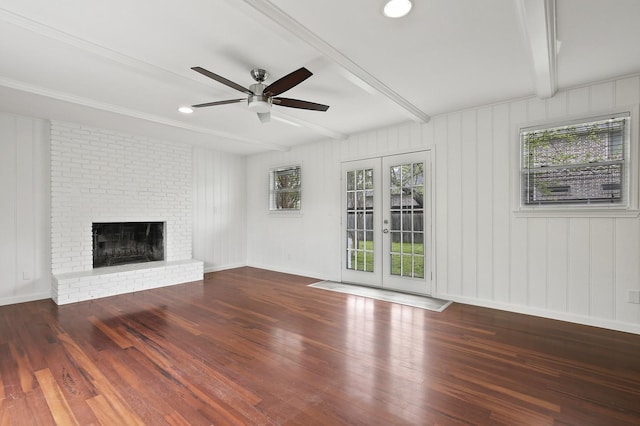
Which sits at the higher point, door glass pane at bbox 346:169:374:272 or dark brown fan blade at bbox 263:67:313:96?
dark brown fan blade at bbox 263:67:313:96

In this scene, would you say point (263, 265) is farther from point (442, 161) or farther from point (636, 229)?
point (636, 229)

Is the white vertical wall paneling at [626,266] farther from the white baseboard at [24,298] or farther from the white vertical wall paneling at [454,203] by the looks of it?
the white baseboard at [24,298]

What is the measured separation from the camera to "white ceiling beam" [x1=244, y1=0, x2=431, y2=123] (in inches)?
80.0

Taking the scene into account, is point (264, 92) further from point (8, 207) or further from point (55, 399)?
point (8, 207)

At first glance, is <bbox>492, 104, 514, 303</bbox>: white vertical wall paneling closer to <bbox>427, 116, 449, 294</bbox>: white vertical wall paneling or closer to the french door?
<bbox>427, 116, 449, 294</bbox>: white vertical wall paneling

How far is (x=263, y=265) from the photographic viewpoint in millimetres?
6891

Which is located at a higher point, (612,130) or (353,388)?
(612,130)

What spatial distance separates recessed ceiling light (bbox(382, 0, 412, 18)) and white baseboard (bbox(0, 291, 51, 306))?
568 cm

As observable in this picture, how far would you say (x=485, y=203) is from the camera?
4004 mm

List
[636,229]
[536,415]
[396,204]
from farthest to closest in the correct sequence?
[396,204], [636,229], [536,415]

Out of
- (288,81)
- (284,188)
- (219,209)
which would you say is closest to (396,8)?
(288,81)

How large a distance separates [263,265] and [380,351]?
4506mm

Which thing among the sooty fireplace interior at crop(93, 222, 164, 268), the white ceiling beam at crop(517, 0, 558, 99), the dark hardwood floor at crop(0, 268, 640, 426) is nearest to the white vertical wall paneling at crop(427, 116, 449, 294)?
the dark hardwood floor at crop(0, 268, 640, 426)

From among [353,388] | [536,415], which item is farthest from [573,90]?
[353,388]
